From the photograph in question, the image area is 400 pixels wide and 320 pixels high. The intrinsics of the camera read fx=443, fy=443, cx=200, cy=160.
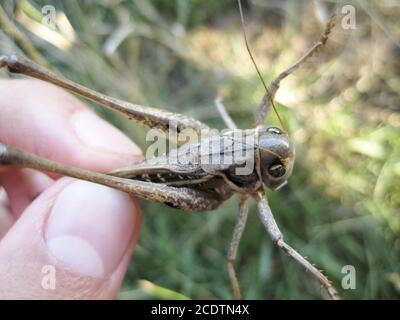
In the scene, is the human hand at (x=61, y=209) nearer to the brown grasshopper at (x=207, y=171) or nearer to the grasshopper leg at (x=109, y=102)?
the brown grasshopper at (x=207, y=171)

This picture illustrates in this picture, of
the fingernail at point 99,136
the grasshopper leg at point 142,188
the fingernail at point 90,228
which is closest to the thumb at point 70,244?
the fingernail at point 90,228

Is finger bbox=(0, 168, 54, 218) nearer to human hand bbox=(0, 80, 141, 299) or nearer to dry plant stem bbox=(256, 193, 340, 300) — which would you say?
human hand bbox=(0, 80, 141, 299)

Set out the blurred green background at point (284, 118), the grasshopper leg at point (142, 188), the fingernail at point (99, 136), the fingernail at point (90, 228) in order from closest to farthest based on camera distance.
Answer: the grasshopper leg at point (142, 188)
the fingernail at point (90, 228)
the fingernail at point (99, 136)
the blurred green background at point (284, 118)

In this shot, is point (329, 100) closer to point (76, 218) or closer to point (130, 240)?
point (130, 240)

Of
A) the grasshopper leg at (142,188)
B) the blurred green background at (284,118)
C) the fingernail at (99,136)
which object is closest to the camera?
the grasshopper leg at (142,188)

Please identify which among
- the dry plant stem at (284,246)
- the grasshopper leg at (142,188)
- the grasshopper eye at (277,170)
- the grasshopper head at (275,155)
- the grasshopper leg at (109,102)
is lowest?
the dry plant stem at (284,246)
